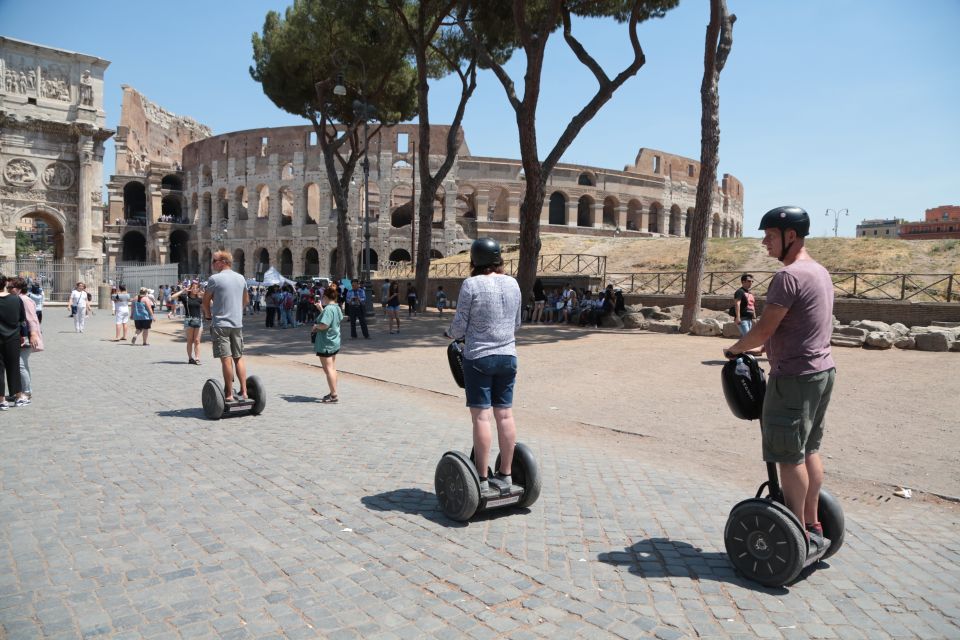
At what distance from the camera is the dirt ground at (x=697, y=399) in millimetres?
5293

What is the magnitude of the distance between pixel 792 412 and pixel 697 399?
555 cm

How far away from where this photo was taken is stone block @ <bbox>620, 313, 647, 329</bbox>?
16.7 meters

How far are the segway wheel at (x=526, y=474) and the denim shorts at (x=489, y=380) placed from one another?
0.35 m

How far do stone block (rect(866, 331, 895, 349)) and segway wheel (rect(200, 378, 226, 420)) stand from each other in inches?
454

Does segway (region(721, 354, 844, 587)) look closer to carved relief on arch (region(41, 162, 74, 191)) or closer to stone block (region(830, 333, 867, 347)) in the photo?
stone block (region(830, 333, 867, 347))

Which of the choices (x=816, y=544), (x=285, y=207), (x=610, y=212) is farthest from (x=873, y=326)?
(x=285, y=207)

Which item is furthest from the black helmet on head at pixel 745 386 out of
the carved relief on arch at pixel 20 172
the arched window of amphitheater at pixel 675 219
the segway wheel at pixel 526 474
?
the arched window of amphitheater at pixel 675 219

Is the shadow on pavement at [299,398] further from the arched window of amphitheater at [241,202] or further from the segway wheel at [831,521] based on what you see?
the arched window of amphitheater at [241,202]

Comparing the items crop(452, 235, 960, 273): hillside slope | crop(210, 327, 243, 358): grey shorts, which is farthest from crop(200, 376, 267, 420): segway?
crop(452, 235, 960, 273): hillside slope

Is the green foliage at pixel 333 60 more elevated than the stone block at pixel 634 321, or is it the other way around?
the green foliage at pixel 333 60

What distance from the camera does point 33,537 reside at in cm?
331

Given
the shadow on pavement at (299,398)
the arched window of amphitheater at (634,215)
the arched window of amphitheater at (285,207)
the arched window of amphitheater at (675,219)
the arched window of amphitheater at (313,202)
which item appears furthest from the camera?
the arched window of amphitheater at (675,219)

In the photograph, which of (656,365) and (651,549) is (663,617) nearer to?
(651,549)

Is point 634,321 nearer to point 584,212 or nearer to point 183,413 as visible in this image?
point 183,413
